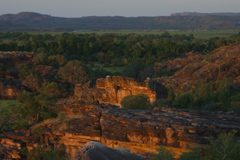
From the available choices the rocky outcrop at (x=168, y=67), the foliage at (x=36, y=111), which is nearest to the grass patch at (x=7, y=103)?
the foliage at (x=36, y=111)

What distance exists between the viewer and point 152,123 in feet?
46.5

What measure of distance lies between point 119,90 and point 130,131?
10.0 meters

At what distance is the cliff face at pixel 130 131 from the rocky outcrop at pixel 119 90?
6.68 metres

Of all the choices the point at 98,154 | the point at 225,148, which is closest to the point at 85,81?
the point at 225,148

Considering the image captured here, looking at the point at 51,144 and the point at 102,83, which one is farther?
the point at 102,83

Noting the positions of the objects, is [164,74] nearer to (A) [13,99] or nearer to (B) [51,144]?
(A) [13,99]

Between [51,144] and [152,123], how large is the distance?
6411 millimetres

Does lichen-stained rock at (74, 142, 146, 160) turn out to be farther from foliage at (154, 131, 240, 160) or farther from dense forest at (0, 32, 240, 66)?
dense forest at (0, 32, 240, 66)

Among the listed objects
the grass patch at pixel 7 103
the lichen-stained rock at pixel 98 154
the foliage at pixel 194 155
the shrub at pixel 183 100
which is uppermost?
the lichen-stained rock at pixel 98 154

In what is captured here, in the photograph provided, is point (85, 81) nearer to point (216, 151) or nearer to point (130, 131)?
point (130, 131)

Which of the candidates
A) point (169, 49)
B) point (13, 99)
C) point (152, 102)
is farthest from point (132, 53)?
point (152, 102)

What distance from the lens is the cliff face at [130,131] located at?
13.6m

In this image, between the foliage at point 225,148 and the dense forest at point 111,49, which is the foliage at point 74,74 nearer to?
the dense forest at point 111,49

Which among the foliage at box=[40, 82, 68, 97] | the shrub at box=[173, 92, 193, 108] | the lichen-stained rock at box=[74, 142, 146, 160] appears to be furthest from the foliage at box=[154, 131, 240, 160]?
the foliage at box=[40, 82, 68, 97]
